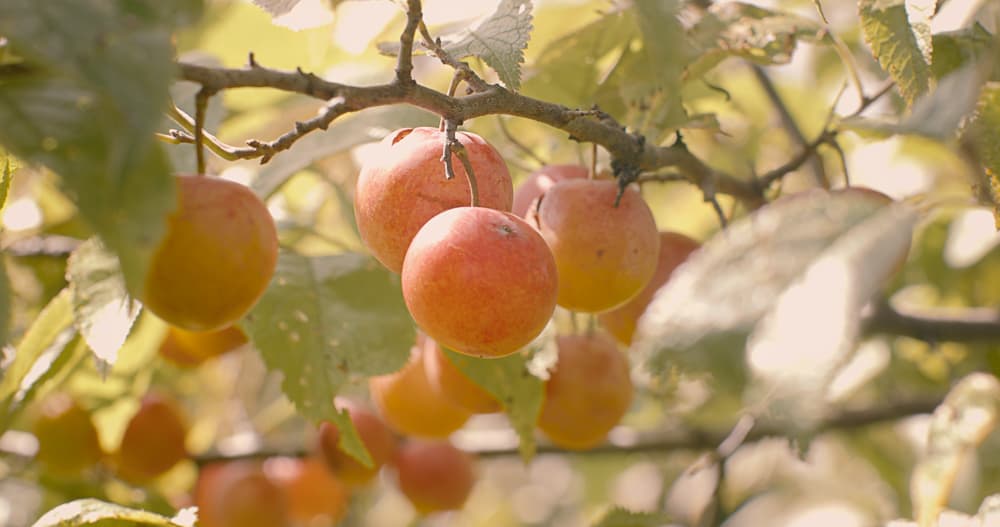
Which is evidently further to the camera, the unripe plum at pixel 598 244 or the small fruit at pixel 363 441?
the small fruit at pixel 363 441

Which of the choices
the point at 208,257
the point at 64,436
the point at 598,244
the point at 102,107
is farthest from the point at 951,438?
the point at 64,436

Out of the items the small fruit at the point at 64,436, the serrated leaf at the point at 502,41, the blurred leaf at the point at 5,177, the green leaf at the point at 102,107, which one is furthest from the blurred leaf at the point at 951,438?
the small fruit at the point at 64,436

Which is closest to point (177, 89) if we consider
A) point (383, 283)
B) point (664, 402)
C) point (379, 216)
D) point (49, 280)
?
point (383, 283)

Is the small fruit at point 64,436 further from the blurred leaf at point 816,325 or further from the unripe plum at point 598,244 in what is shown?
the blurred leaf at point 816,325

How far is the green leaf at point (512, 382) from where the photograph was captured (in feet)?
3.56

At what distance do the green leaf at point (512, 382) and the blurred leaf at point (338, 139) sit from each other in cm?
29

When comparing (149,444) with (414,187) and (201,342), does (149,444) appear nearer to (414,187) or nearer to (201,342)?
(201,342)

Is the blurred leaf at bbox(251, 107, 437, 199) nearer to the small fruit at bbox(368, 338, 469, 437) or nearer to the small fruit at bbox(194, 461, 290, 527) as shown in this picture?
the small fruit at bbox(368, 338, 469, 437)

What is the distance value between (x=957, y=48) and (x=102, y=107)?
908 mm

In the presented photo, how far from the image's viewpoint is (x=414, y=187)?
0.81 m

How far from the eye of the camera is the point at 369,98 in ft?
2.43

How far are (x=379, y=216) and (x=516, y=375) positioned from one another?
13.9 inches

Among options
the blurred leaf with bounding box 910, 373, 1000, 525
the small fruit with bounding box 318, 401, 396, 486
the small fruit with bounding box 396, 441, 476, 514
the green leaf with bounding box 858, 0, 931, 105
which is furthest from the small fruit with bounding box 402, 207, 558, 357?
the small fruit with bounding box 396, 441, 476, 514

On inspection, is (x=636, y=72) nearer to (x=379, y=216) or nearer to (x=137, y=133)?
(x=379, y=216)
